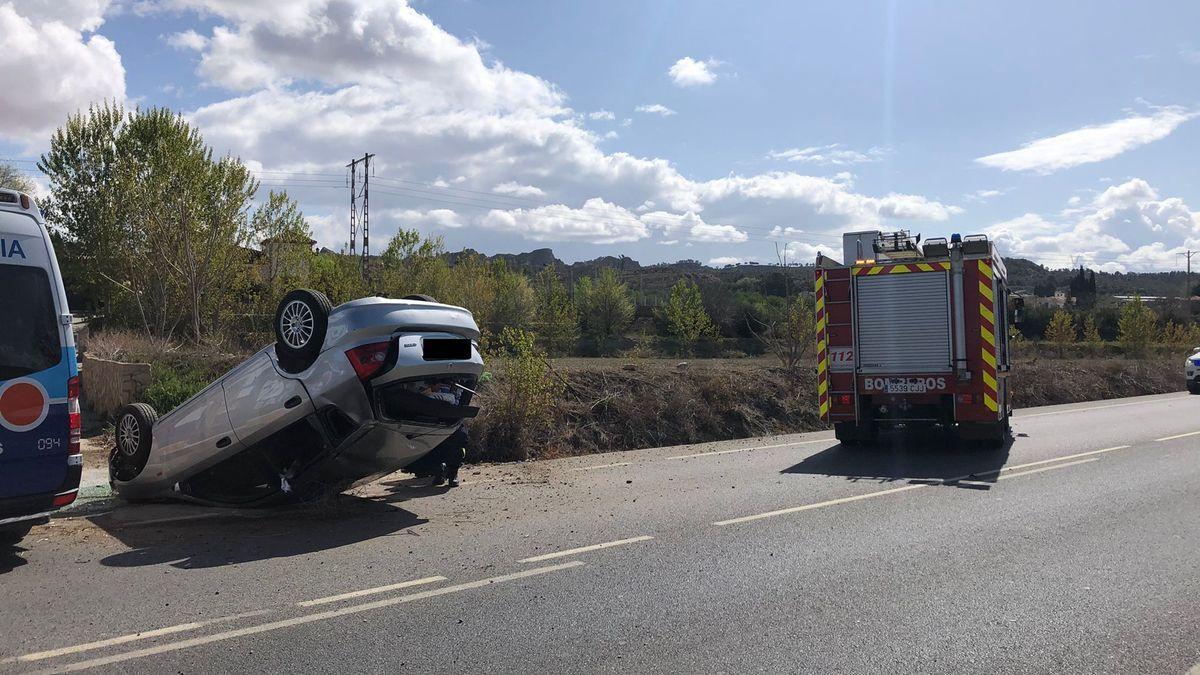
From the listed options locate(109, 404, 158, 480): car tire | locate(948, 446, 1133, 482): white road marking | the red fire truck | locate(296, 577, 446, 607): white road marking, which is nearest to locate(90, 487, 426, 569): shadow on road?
locate(109, 404, 158, 480): car tire

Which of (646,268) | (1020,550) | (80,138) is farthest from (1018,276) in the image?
(1020,550)

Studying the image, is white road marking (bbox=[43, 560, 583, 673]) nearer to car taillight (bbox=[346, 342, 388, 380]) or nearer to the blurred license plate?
car taillight (bbox=[346, 342, 388, 380])

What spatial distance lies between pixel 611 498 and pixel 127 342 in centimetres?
1206

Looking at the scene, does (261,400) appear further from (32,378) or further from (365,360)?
(32,378)

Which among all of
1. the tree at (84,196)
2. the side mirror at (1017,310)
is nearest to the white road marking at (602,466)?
the side mirror at (1017,310)

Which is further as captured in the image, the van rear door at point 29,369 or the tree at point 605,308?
the tree at point 605,308

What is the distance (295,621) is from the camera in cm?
480

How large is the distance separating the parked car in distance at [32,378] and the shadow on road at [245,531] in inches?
28.1

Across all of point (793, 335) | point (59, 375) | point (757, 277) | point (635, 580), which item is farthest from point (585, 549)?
point (757, 277)

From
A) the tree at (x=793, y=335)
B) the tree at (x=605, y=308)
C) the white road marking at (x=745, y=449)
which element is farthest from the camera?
the tree at (x=605, y=308)

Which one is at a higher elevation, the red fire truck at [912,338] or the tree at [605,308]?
the tree at [605,308]

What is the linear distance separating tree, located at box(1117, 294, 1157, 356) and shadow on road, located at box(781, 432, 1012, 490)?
40.1 m

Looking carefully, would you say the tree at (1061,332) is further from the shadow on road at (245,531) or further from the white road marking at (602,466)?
the shadow on road at (245,531)

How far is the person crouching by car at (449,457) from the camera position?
879cm
